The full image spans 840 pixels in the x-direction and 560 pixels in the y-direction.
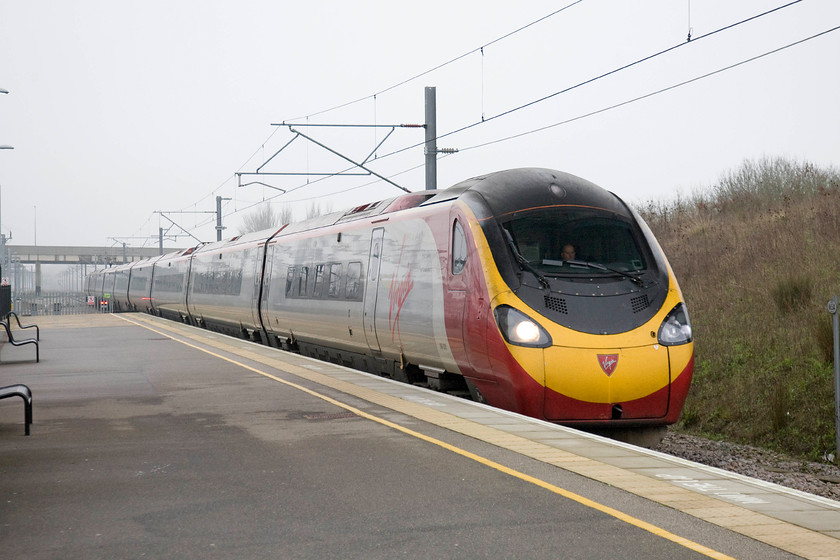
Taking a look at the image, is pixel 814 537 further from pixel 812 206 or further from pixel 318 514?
pixel 812 206

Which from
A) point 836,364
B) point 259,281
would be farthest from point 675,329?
point 259,281

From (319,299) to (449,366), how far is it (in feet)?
22.7

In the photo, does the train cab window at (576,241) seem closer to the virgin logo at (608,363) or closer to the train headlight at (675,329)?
the train headlight at (675,329)

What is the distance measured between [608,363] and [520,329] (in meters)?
1.01

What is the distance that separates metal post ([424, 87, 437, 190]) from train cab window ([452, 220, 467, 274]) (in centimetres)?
951

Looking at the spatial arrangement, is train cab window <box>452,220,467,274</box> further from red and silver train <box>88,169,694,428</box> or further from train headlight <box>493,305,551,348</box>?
train headlight <box>493,305,551,348</box>

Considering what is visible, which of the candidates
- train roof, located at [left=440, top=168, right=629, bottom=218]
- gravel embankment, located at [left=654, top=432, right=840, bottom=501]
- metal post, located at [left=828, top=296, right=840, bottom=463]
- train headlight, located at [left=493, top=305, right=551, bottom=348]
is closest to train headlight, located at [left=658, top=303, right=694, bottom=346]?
train headlight, located at [left=493, top=305, right=551, bottom=348]

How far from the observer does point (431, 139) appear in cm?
2228

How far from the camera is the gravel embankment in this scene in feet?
36.1

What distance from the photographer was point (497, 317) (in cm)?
1062

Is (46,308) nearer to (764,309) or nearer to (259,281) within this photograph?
(259,281)

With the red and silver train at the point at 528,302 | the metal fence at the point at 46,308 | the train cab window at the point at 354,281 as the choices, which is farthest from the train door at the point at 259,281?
the metal fence at the point at 46,308

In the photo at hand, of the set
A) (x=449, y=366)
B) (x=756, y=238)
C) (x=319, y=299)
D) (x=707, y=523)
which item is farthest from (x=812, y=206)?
(x=707, y=523)

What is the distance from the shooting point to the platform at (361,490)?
5367mm
